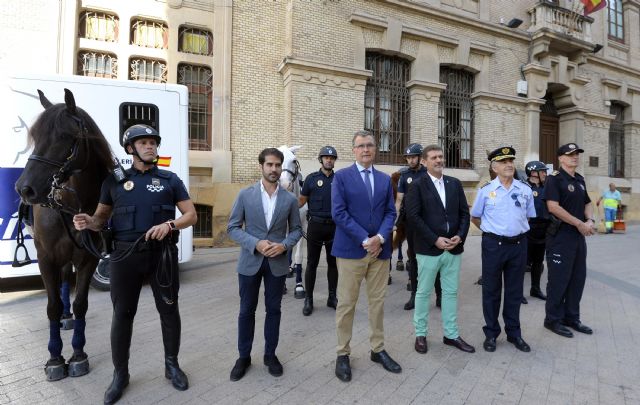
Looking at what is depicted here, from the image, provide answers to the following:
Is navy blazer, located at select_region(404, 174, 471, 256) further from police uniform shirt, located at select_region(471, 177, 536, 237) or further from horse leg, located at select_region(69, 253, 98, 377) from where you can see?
horse leg, located at select_region(69, 253, 98, 377)

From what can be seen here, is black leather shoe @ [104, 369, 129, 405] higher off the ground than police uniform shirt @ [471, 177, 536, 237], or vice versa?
police uniform shirt @ [471, 177, 536, 237]

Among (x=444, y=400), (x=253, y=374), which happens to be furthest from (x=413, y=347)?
(x=253, y=374)

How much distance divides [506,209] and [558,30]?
15.5m

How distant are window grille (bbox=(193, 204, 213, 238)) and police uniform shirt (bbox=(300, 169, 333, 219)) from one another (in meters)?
6.32

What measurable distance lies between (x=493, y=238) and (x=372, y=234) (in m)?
1.49

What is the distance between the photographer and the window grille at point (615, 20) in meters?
18.3

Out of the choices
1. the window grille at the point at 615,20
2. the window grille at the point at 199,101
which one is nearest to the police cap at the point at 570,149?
the window grille at the point at 199,101

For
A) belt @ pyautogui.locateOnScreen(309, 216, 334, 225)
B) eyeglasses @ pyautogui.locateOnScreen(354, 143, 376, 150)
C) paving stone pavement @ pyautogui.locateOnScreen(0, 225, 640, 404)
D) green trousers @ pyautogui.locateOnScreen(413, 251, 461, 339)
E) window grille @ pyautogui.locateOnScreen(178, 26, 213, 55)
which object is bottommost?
paving stone pavement @ pyautogui.locateOnScreen(0, 225, 640, 404)

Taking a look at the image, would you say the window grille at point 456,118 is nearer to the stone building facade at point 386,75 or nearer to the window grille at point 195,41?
the stone building facade at point 386,75

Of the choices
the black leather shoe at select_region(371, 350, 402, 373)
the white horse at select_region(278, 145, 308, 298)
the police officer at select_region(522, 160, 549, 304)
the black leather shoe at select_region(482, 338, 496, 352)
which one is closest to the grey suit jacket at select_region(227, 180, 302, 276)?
the black leather shoe at select_region(371, 350, 402, 373)

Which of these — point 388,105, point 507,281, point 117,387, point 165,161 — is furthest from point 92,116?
point 388,105

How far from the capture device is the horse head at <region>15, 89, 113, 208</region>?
2836 millimetres

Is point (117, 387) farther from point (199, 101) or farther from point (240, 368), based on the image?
point (199, 101)

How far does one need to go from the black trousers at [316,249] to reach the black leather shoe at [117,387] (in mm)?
2417
